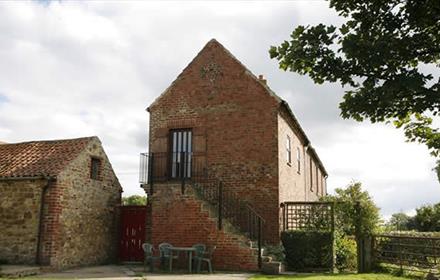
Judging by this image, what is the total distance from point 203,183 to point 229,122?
2.71m

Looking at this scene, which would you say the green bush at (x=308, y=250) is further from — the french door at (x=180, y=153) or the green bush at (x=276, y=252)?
the french door at (x=180, y=153)

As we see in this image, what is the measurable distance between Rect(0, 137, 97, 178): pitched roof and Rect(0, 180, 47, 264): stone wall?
44 centimetres

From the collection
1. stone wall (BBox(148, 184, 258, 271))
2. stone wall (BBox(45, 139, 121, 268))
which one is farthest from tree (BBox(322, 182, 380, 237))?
stone wall (BBox(45, 139, 121, 268))

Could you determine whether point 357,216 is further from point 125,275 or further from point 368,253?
point 125,275

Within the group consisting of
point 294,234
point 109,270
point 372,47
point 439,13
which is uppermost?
point 439,13

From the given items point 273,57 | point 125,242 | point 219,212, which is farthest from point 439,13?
point 125,242

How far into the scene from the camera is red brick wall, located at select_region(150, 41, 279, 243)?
688 inches

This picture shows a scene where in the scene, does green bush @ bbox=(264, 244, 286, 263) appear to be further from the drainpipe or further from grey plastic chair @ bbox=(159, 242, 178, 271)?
the drainpipe

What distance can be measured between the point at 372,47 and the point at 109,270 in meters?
12.1

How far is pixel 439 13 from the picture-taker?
692 centimetres

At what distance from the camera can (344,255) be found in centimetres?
1770

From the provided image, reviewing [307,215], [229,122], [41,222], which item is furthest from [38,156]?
[307,215]

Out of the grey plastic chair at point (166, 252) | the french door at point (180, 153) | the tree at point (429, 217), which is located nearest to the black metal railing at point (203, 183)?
the french door at point (180, 153)

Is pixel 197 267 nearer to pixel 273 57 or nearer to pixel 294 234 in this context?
pixel 294 234
